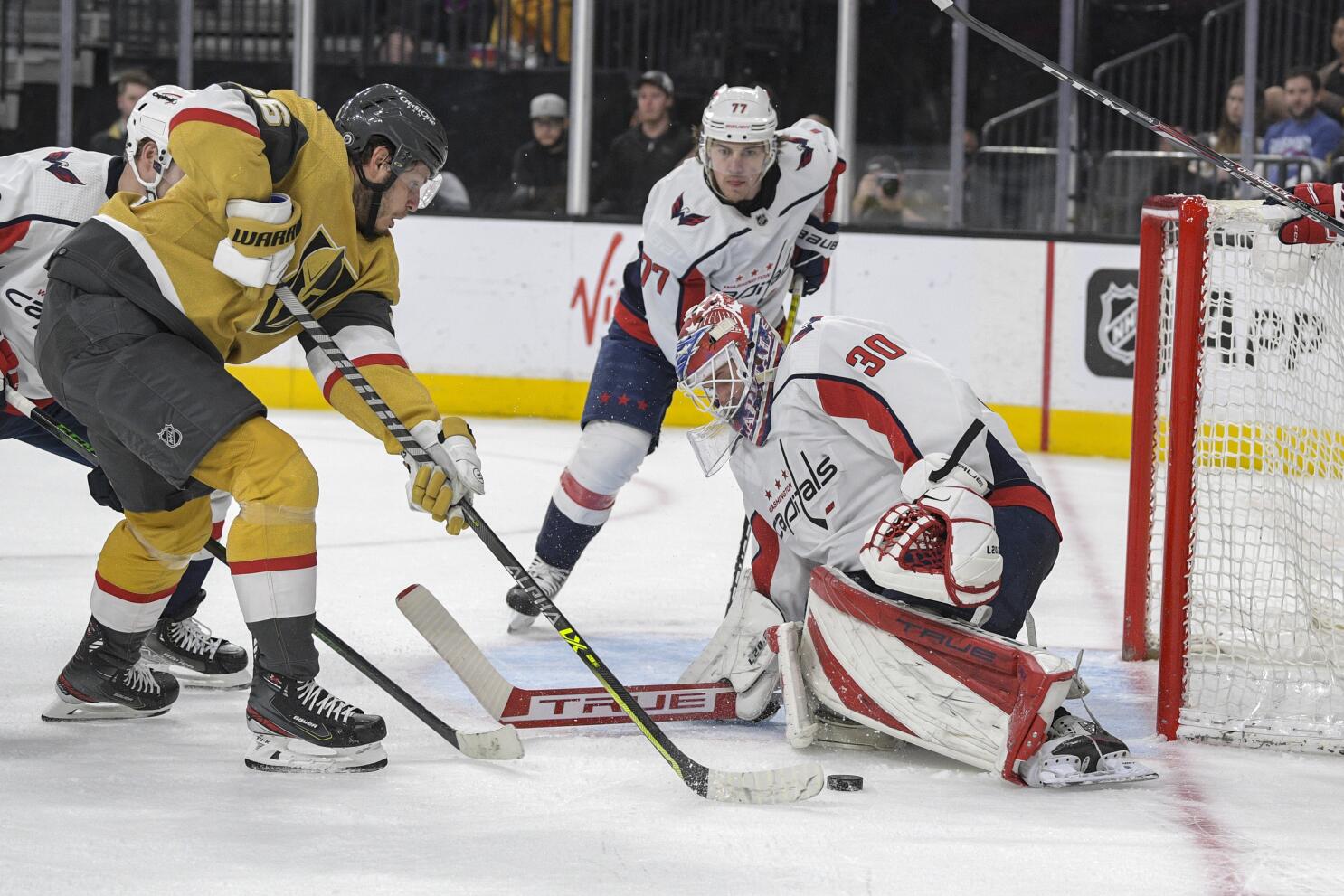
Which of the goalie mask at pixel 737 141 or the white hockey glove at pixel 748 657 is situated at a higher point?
the goalie mask at pixel 737 141

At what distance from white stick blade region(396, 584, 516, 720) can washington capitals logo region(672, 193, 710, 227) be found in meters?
1.05

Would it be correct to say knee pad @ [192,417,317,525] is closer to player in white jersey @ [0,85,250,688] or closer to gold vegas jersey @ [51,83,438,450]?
gold vegas jersey @ [51,83,438,450]

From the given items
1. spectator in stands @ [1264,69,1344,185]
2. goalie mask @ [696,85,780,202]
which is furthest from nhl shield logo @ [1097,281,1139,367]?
goalie mask @ [696,85,780,202]

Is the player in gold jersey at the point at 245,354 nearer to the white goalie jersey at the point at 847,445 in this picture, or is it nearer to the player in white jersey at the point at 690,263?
the white goalie jersey at the point at 847,445


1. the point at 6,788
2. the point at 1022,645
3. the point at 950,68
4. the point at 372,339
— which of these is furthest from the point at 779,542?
the point at 950,68

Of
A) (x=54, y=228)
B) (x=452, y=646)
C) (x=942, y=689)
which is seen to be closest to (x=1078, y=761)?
(x=942, y=689)

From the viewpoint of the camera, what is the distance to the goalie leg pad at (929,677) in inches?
93.2

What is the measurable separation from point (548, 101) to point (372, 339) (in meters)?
4.60

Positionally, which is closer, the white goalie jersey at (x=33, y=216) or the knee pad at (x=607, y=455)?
the white goalie jersey at (x=33, y=216)

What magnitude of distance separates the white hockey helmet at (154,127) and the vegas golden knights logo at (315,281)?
29 cm

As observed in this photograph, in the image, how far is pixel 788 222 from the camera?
11.6 ft

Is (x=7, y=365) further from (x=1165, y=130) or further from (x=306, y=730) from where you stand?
(x=1165, y=130)

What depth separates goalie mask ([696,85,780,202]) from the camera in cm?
335

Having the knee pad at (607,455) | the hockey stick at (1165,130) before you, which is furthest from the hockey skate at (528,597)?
the hockey stick at (1165,130)
